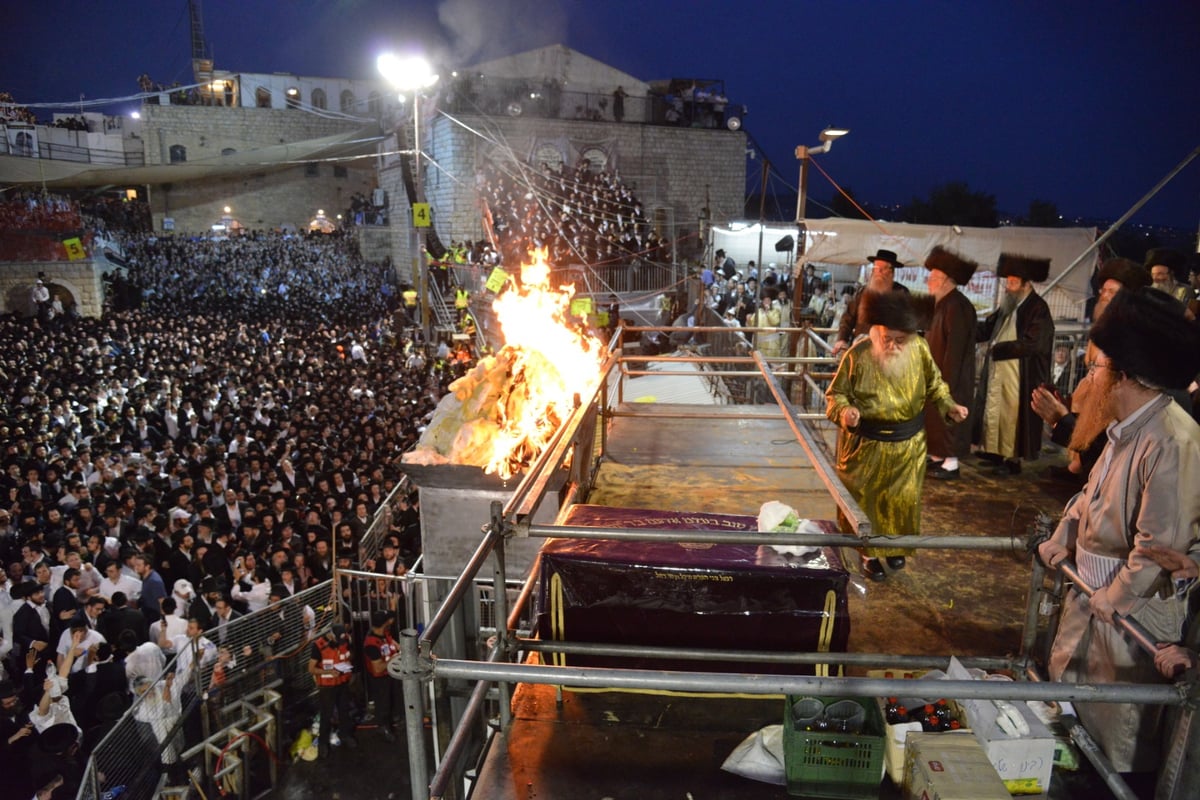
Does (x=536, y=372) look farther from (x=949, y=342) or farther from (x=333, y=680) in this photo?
(x=949, y=342)

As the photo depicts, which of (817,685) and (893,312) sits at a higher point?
(893,312)

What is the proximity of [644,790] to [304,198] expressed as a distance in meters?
46.9

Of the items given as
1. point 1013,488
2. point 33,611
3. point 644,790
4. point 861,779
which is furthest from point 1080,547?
point 33,611

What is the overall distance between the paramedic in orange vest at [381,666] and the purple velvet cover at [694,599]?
4.90 metres

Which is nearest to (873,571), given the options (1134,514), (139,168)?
(1134,514)

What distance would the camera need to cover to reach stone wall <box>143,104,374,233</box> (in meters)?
41.8

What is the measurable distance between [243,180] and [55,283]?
883 inches

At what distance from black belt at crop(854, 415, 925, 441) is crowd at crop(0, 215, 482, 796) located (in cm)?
528

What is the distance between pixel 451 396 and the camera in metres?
7.95

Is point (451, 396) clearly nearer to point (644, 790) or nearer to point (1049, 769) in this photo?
point (644, 790)

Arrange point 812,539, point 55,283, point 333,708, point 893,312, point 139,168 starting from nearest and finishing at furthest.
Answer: point 812,539, point 893,312, point 333,708, point 55,283, point 139,168

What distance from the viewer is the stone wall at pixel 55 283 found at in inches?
861

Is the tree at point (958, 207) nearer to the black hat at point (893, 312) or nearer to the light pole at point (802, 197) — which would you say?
the light pole at point (802, 197)

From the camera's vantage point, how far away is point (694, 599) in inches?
130
